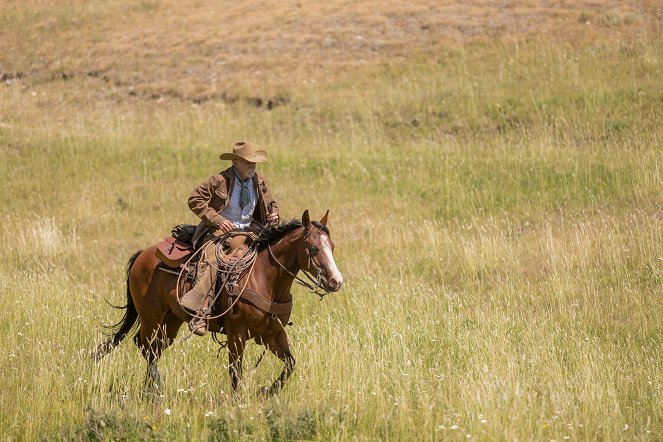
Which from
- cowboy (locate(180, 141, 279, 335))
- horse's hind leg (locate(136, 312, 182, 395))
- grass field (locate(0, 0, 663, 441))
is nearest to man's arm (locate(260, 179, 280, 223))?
cowboy (locate(180, 141, 279, 335))

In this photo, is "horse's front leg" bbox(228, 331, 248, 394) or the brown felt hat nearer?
"horse's front leg" bbox(228, 331, 248, 394)

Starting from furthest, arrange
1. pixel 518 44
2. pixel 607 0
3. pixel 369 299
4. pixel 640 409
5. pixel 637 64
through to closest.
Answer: pixel 607 0 < pixel 518 44 < pixel 637 64 < pixel 369 299 < pixel 640 409

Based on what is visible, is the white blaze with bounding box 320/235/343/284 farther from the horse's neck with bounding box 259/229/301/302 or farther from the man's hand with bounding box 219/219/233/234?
the man's hand with bounding box 219/219/233/234

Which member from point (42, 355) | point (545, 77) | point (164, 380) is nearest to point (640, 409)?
point (164, 380)

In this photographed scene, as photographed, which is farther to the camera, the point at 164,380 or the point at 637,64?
the point at 637,64

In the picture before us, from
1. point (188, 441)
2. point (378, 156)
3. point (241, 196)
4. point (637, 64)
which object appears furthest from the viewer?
point (637, 64)

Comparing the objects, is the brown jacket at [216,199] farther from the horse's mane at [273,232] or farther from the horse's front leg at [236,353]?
the horse's front leg at [236,353]

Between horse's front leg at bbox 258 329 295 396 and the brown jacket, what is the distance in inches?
51.0

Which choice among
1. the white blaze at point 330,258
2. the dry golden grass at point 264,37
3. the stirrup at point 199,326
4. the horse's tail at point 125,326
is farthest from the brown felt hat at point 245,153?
the dry golden grass at point 264,37

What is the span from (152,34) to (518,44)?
15.1m

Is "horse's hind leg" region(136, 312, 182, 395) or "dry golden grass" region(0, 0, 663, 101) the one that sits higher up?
"dry golden grass" region(0, 0, 663, 101)

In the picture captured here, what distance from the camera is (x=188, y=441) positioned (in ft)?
26.8

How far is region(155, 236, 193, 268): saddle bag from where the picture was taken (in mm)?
9930

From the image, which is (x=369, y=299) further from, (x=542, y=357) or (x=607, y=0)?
(x=607, y=0)
